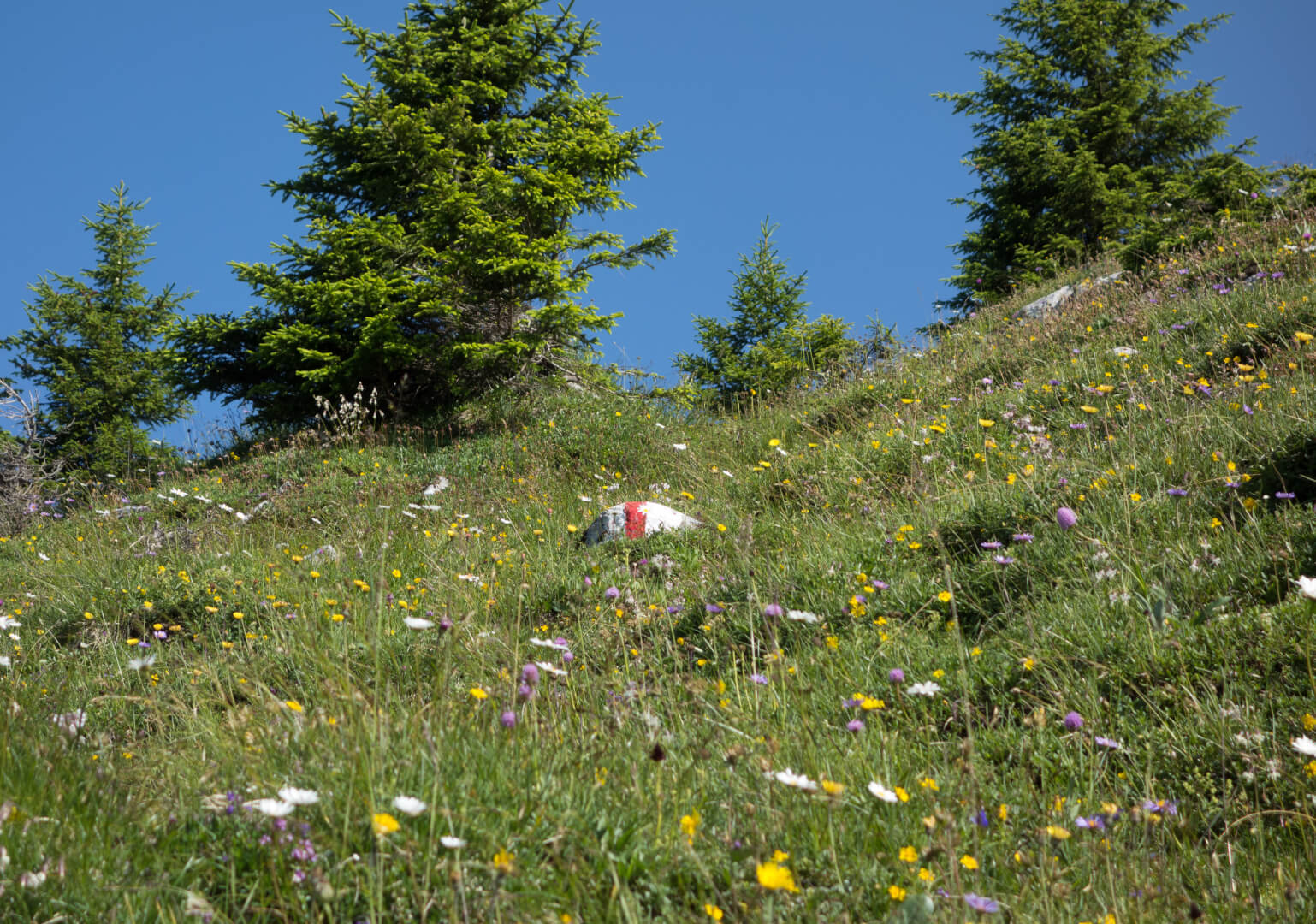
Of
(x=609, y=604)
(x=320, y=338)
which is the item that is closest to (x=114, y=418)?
(x=320, y=338)

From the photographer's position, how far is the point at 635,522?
559cm

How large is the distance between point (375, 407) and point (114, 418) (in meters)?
9.77

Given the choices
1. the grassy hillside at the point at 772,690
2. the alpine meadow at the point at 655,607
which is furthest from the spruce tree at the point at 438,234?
the grassy hillside at the point at 772,690

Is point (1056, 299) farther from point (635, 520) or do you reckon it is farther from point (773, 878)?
point (773, 878)

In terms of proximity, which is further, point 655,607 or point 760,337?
point 760,337

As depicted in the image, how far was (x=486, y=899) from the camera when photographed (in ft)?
5.08

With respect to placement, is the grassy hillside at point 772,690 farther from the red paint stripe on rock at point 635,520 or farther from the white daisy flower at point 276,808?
the red paint stripe on rock at point 635,520

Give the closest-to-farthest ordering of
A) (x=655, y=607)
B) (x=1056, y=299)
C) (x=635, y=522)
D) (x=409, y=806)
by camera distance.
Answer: (x=409, y=806)
(x=655, y=607)
(x=635, y=522)
(x=1056, y=299)

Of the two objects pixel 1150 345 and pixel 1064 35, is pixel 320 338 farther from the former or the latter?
pixel 1064 35

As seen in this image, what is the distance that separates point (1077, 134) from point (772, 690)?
17.9 meters

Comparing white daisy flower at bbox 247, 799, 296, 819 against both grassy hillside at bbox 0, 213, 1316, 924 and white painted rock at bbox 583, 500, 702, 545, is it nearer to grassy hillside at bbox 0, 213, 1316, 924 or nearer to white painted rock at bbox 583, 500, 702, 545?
grassy hillside at bbox 0, 213, 1316, 924

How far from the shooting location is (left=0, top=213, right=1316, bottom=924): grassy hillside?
1666 millimetres

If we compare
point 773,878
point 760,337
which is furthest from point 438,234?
point 773,878

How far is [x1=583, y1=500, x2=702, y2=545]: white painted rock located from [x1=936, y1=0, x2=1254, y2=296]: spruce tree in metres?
12.3
